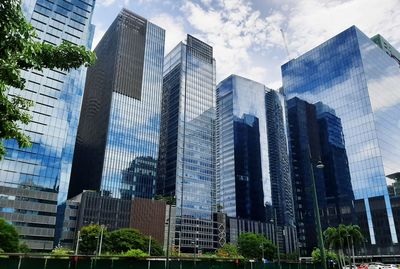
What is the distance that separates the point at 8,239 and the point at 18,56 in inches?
3177

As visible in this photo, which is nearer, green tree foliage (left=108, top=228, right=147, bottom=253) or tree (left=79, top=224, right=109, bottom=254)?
tree (left=79, top=224, right=109, bottom=254)

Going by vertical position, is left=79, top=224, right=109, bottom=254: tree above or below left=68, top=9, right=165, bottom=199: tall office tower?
below

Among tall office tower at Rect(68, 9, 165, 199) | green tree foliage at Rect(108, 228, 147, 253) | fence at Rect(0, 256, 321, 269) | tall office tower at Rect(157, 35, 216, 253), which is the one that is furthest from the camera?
tall office tower at Rect(157, 35, 216, 253)


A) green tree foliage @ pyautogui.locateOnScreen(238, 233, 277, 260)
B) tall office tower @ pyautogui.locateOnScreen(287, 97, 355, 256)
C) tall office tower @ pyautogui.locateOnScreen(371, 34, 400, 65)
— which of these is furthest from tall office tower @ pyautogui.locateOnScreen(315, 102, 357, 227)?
tall office tower @ pyautogui.locateOnScreen(371, 34, 400, 65)

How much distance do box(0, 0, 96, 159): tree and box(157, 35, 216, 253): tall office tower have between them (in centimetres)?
13764

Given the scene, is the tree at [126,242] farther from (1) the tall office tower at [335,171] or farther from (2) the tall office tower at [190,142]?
(1) the tall office tower at [335,171]

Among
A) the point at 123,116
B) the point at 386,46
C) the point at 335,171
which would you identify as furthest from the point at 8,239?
the point at 386,46

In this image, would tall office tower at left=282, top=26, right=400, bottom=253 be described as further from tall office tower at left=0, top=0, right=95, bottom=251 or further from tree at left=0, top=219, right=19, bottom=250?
tree at left=0, top=219, right=19, bottom=250

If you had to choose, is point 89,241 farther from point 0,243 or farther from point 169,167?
point 169,167

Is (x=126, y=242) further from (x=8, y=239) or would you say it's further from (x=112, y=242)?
(x=8, y=239)

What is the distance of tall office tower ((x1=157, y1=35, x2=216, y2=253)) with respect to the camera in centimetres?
15300

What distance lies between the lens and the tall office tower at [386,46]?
176 metres

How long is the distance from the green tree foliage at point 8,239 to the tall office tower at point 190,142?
73.6 metres

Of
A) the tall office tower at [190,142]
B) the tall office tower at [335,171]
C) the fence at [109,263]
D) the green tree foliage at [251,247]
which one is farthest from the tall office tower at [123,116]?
the fence at [109,263]
